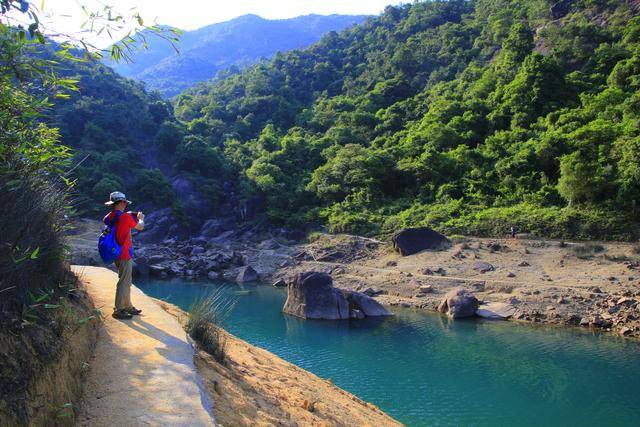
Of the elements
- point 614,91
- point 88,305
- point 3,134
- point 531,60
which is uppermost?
point 531,60

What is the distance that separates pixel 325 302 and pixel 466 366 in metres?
8.00

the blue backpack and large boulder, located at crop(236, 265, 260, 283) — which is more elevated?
the blue backpack

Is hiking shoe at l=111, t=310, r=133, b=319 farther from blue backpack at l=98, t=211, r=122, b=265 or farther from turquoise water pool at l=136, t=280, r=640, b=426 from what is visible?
turquoise water pool at l=136, t=280, r=640, b=426

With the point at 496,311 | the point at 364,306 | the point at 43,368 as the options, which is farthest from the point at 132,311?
the point at 496,311

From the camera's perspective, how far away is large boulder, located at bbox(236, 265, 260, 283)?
1240 inches

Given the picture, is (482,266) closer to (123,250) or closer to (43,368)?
(123,250)

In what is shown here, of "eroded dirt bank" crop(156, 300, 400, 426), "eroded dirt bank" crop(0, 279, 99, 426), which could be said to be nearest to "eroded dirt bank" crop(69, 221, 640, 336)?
"eroded dirt bank" crop(156, 300, 400, 426)

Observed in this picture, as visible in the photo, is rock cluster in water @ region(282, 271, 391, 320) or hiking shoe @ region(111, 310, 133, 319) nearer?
hiking shoe @ region(111, 310, 133, 319)

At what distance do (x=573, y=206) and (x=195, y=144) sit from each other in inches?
1405

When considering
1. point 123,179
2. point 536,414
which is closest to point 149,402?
point 536,414

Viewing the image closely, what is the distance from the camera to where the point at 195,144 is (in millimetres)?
49031

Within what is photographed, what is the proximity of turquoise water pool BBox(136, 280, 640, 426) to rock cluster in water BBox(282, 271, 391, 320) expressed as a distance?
2.12ft

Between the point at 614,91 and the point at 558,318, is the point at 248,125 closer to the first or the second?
the point at 614,91

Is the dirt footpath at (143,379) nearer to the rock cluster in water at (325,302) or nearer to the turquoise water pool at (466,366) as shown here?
the turquoise water pool at (466,366)
